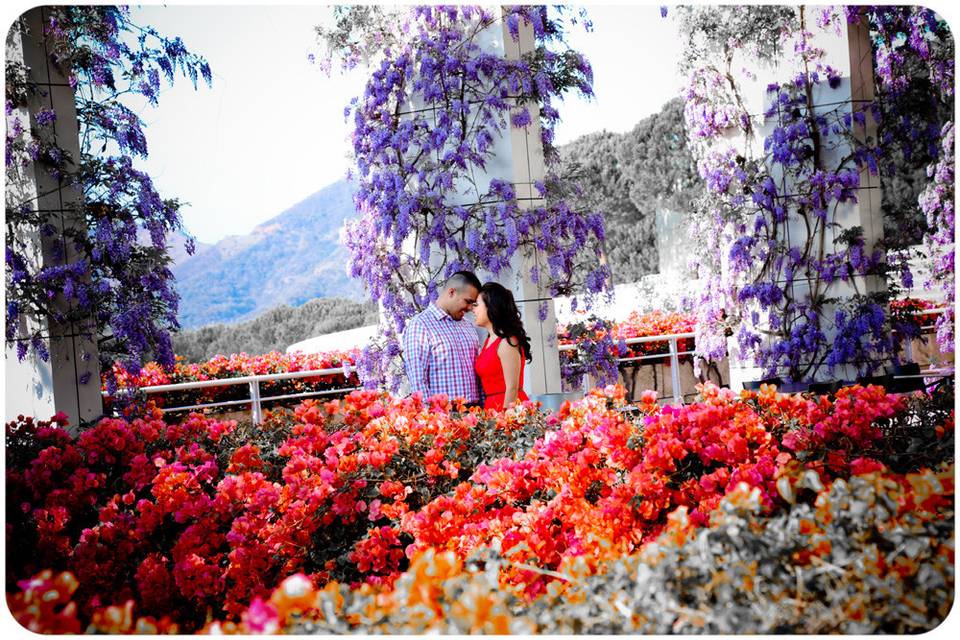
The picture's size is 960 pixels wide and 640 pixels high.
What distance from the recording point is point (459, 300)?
4180mm

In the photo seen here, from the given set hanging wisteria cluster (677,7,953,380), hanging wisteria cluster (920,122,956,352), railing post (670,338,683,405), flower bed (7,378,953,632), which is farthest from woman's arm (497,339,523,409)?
hanging wisteria cluster (920,122,956,352)

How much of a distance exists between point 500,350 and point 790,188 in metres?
3.31

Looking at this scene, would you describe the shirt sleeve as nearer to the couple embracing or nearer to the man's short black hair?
the couple embracing

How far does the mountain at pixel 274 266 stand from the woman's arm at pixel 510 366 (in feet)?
38.5

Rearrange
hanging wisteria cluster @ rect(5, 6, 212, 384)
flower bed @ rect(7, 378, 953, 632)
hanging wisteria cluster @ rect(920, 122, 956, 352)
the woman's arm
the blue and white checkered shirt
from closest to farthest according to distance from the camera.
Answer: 1. flower bed @ rect(7, 378, 953, 632)
2. the woman's arm
3. the blue and white checkered shirt
4. hanging wisteria cluster @ rect(5, 6, 212, 384)
5. hanging wisteria cluster @ rect(920, 122, 956, 352)

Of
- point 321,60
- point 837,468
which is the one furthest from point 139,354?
point 837,468

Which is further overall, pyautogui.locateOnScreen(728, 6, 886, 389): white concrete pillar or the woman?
pyautogui.locateOnScreen(728, 6, 886, 389): white concrete pillar

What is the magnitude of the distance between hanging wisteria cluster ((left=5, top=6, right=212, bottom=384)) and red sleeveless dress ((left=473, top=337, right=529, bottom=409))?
1964mm

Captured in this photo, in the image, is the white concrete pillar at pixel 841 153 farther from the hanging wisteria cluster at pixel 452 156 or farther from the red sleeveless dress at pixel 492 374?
the red sleeveless dress at pixel 492 374

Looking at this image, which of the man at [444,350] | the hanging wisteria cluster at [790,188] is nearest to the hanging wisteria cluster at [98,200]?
the man at [444,350]

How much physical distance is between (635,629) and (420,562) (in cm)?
36

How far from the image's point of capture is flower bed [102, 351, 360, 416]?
7.21 metres

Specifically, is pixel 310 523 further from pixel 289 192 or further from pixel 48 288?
pixel 289 192

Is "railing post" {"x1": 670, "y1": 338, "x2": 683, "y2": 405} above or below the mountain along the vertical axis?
below
